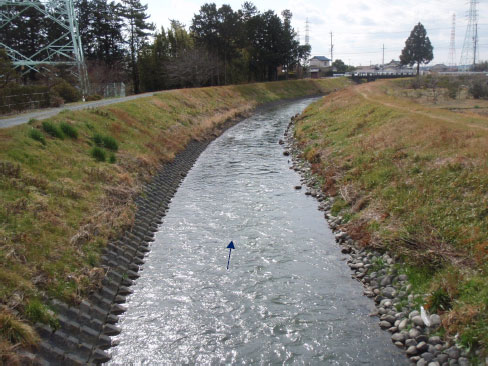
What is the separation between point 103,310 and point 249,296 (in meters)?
3.73

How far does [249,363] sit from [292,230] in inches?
297

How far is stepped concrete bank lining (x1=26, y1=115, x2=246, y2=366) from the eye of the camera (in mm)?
8180

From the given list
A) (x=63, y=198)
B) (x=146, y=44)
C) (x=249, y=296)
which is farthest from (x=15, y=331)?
(x=146, y=44)

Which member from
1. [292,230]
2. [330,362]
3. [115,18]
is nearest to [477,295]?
[330,362]

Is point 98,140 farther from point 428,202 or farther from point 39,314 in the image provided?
point 428,202

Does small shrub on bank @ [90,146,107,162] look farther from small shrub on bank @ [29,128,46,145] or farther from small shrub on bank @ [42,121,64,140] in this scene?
small shrub on bank @ [29,128,46,145]

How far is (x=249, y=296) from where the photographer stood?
36.6 ft

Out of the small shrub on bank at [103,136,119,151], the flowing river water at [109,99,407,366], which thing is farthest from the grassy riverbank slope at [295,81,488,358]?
the small shrub on bank at [103,136,119,151]

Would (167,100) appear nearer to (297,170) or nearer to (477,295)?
(297,170)

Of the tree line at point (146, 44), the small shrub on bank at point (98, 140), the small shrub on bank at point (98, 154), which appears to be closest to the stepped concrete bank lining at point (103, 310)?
the small shrub on bank at point (98, 154)

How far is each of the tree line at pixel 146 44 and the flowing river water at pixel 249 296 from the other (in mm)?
44451

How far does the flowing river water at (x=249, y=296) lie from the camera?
29.7 feet

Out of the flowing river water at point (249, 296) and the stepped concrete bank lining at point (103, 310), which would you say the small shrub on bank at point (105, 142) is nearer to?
the stepped concrete bank lining at point (103, 310)

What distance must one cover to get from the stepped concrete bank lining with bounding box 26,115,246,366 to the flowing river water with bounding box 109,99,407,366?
0.31m
